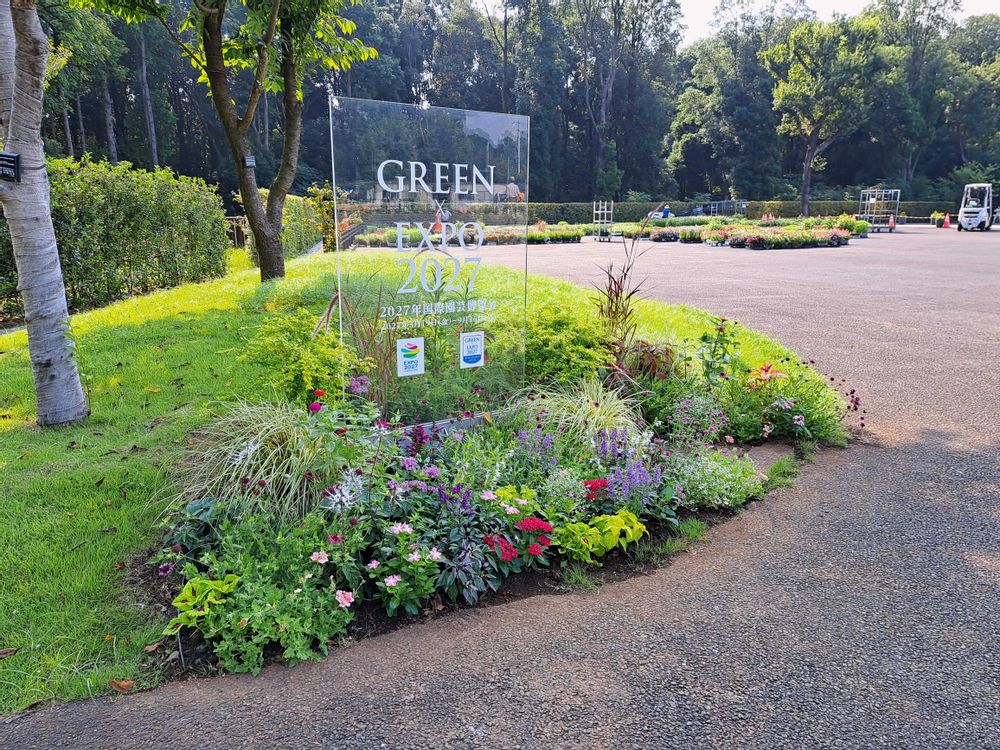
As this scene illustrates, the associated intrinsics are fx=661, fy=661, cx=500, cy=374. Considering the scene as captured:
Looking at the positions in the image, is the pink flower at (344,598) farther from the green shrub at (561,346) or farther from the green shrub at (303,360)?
the green shrub at (561,346)

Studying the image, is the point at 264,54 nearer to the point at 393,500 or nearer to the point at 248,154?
the point at 248,154

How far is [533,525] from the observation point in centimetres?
299

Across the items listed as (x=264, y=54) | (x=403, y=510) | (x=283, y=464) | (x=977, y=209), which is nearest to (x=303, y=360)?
(x=283, y=464)

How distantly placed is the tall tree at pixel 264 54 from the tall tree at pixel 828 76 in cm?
3822

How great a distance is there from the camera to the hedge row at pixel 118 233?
7977 mm

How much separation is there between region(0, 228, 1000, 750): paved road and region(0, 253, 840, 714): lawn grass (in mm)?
308

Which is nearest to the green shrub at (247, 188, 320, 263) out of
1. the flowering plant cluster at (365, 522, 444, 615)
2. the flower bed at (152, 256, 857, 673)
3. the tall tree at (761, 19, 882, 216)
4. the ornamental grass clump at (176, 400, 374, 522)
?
the flower bed at (152, 256, 857, 673)

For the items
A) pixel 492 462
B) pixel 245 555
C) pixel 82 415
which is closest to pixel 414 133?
pixel 492 462

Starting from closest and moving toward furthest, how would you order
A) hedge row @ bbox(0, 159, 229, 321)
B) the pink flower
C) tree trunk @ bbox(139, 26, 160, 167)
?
1. the pink flower
2. hedge row @ bbox(0, 159, 229, 321)
3. tree trunk @ bbox(139, 26, 160, 167)

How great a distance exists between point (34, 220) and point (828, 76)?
155 ft

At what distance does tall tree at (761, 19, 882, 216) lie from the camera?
134 ft

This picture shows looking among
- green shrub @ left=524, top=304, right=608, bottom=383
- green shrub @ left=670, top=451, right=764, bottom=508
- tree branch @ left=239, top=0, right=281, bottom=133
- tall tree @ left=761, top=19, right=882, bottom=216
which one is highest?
tall tree @ left=761, top=19, right=882, bottom=216

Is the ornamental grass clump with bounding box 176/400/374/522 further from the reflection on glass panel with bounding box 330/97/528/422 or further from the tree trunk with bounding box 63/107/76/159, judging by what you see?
the tree trunk with bounding box 63/107/76/159

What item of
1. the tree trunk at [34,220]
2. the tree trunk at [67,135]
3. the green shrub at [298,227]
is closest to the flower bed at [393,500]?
the tree trunk at [34,220]
